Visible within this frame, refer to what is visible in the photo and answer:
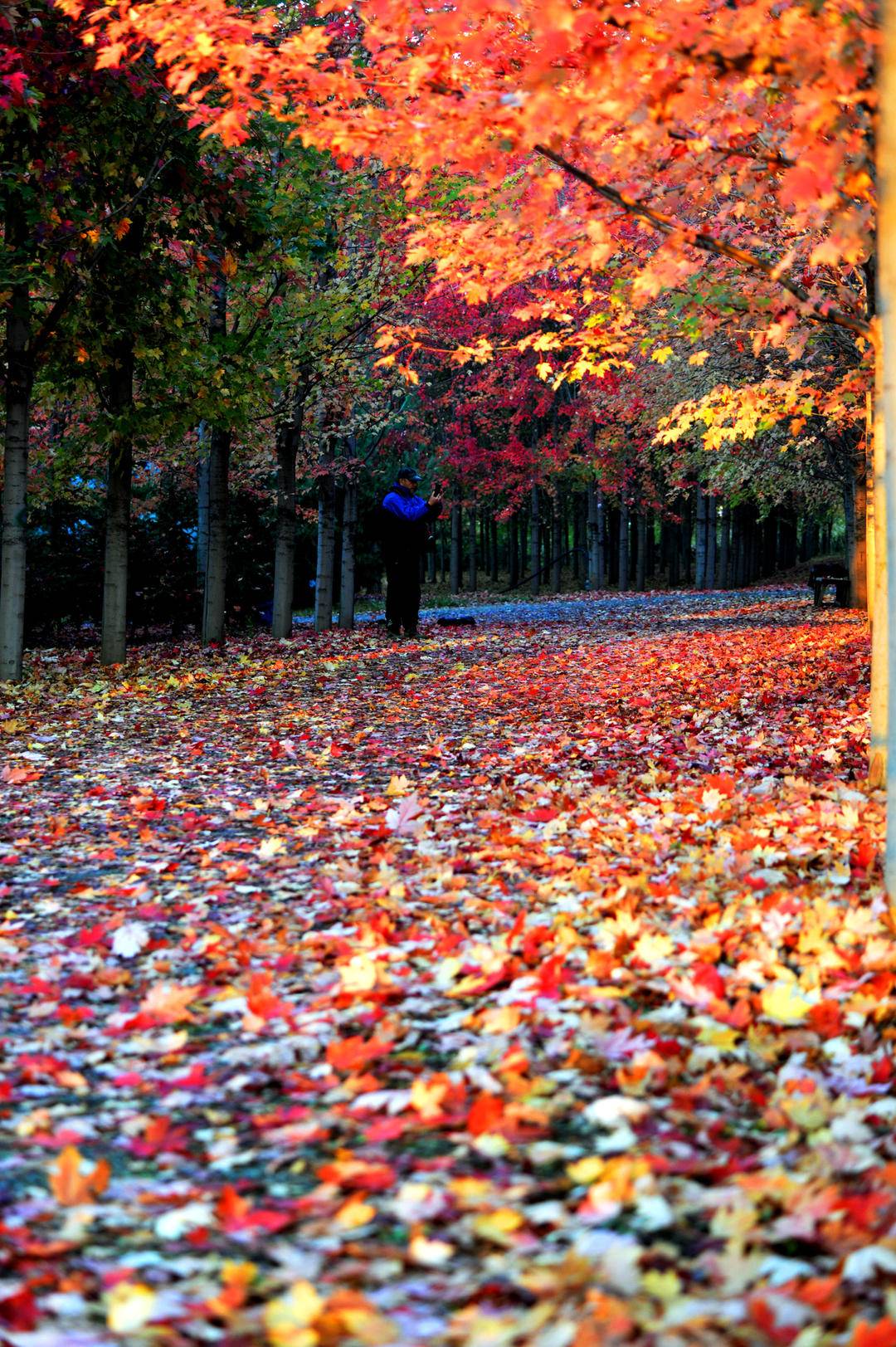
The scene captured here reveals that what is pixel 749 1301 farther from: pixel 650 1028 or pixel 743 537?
pixel 743 537

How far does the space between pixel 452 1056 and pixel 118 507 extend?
37.9ft

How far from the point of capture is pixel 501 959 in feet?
13.8

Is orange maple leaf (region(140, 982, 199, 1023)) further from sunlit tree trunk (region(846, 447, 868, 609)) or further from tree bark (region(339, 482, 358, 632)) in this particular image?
sunlit tree trunk (region(846, 447, 868, 609))

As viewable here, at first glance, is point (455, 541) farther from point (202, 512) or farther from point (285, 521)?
point (285, 521)

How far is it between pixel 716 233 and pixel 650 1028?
666 centimetres

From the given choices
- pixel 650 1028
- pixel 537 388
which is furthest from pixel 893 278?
pixel 537 388

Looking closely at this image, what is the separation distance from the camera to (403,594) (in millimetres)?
17812

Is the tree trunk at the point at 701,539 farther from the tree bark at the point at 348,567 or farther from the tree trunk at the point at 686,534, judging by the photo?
the tree bark at the point at 348,567

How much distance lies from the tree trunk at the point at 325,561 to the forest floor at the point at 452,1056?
11.4m

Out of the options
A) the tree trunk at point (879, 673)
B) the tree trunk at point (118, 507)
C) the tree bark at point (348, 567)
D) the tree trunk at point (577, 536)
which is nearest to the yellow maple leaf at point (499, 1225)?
the tree trunk at point (879, 673)

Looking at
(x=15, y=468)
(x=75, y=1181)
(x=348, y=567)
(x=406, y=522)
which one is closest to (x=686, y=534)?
(x=348, y=567)

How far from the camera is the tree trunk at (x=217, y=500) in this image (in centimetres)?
1565

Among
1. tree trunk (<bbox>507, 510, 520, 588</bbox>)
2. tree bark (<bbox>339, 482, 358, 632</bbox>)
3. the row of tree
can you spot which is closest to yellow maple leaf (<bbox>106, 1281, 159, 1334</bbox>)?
the row of tree

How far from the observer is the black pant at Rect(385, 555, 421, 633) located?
1733 cm
